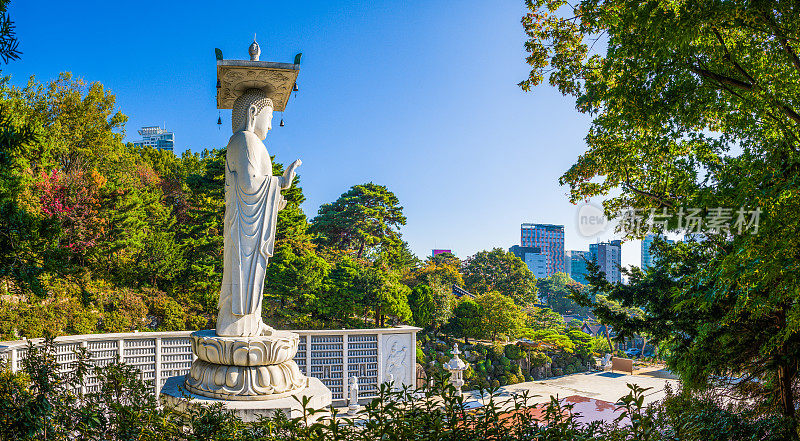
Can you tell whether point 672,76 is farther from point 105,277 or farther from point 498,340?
point 498,340

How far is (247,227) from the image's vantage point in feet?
13.7

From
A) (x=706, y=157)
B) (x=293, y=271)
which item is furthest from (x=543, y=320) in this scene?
(x=706, y=157)

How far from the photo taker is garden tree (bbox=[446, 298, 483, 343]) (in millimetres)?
17484

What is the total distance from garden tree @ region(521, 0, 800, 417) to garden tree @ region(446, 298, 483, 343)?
11.9m

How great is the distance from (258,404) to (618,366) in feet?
53.9

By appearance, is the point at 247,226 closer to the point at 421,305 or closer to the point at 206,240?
the point at 206,240

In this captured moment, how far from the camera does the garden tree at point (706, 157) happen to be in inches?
110

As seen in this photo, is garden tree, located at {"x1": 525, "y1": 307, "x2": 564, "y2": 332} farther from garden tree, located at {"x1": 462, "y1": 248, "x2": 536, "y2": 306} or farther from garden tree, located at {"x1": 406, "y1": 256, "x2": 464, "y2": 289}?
garden tree, located at {"x1": 406, "y1": 256, "x2": 464, "y2": 289}

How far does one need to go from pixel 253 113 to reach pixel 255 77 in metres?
0.31

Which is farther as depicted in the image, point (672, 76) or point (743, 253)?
point (672, 76)

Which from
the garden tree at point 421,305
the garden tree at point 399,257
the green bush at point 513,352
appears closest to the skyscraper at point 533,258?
the garden tree at point 399,257

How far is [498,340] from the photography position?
60.8 feet

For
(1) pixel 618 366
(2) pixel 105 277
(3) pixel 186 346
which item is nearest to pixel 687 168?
(3) pixel 186 346

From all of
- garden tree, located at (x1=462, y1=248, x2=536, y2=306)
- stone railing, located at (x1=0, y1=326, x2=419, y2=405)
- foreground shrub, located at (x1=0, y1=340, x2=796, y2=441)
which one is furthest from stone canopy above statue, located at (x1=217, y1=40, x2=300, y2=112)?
garden tree, located at (x1=462, y1=248, x2=536, y2=306)
